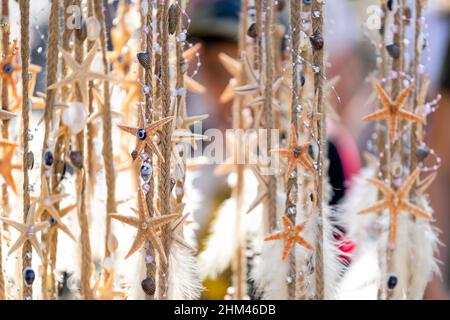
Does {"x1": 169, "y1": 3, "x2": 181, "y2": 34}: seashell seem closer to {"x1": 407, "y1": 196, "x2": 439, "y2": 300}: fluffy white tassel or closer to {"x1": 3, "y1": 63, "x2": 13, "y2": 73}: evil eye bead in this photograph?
{"x1": 3, "y1": 63, "x2": 13, "y2": 73}: evil eye bead

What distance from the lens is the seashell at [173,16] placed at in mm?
806

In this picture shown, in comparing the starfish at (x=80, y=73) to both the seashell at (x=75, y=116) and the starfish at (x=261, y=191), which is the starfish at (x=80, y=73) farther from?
the starfish at (x=261, y=191)

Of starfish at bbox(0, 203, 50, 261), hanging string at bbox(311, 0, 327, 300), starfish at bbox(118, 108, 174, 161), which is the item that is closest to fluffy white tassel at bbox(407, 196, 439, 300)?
hanging string at bbox(311, 0, 327, 300)

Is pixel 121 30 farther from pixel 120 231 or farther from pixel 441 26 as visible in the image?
pixel 441 26

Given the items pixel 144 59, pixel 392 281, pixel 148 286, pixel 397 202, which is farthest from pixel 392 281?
pixel 144 59

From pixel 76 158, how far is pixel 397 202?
0.43m

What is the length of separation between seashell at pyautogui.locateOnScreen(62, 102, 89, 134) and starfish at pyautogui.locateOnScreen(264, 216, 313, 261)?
10.8 inches

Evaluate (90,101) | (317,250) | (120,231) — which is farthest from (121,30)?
(317,250)

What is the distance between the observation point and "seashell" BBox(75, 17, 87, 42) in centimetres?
88

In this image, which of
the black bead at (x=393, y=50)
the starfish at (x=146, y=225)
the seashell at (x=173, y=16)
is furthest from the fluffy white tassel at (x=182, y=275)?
the black bead at (x=393, y=50)

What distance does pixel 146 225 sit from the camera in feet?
2.59

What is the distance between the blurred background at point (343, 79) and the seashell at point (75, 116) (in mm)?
224

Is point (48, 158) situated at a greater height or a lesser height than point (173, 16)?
lesser

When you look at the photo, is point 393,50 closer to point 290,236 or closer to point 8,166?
point 290,236
